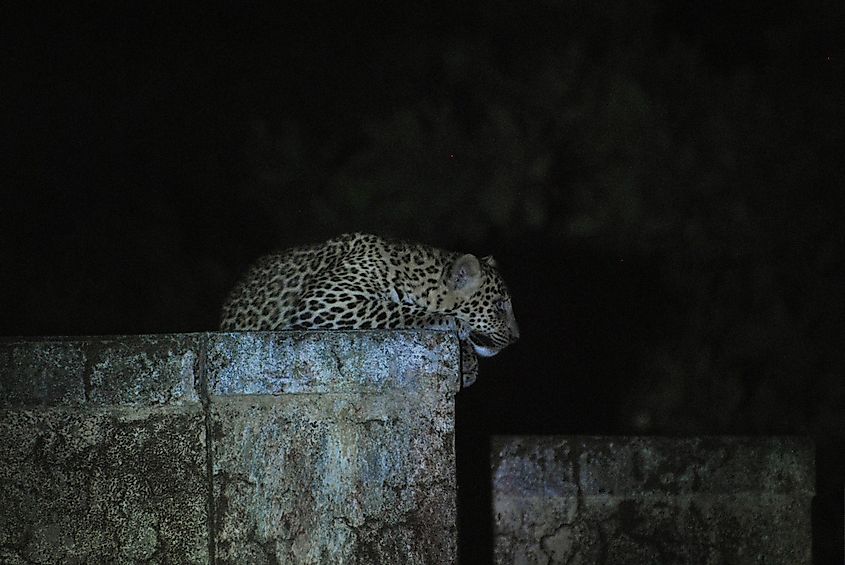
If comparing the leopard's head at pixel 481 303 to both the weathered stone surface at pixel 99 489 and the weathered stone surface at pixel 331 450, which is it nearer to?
the weathered stone surface at pixel 331 450

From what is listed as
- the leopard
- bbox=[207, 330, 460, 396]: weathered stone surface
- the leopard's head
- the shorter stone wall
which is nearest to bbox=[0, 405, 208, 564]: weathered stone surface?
bbox=[207, 330, 460, 396]: weathered stone surface

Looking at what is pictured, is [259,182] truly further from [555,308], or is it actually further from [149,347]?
[149,347]

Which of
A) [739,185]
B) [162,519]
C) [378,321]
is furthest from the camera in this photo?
[739,185]

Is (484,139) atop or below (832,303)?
atop

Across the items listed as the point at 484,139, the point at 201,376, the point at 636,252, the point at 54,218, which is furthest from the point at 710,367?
the point at 201,376

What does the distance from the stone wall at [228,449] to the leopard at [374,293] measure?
1.49 meters

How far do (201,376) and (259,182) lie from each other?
383 inches

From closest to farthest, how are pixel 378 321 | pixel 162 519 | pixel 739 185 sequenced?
pixel 162 519
pixel 378 321
pixel 739 185

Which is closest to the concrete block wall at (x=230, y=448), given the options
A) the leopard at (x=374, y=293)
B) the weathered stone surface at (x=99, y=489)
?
the weathered stone surface at (x=99, y=489)

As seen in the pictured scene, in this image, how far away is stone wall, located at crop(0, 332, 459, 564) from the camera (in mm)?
3443

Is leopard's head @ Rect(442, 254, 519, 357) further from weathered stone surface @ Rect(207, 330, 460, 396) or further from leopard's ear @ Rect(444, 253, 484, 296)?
weathered stone surface @ Rect(207, 330, 460, 396)

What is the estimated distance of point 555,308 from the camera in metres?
12.9

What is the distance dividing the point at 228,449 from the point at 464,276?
2828 mm

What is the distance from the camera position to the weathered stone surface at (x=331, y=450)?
11.3 feet
